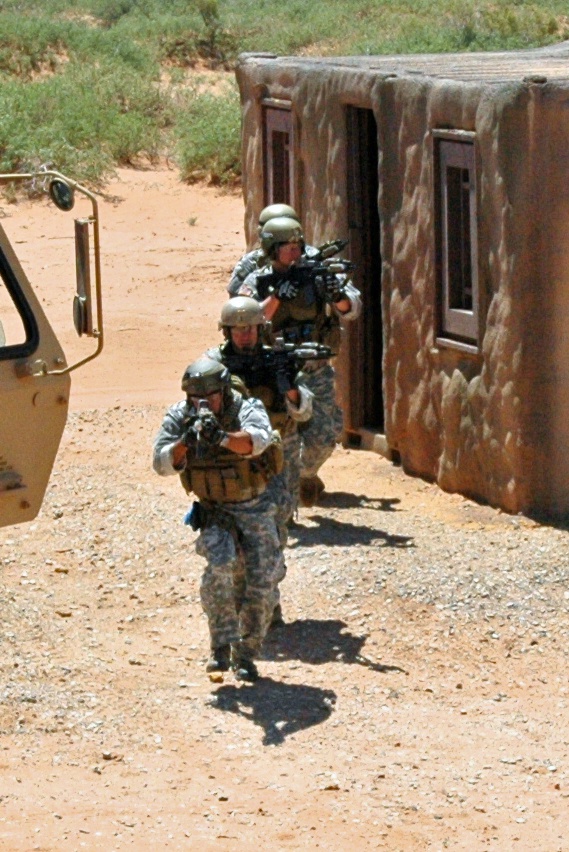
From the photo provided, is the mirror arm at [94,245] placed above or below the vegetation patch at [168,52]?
above

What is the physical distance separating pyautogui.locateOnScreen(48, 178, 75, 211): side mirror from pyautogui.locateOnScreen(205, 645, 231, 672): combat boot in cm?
220

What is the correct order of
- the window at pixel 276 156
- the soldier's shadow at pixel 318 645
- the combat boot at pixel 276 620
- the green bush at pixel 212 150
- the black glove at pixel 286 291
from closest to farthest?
1. the soldier's shadow at pixel 318 645
2. the combat boot at pixel 276 620
3. the black glove at pixel 286 291
4. the window at pixel 276 156
5. the green bush at pixel 212 150

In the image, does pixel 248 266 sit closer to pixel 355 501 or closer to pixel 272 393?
pixel 355 501

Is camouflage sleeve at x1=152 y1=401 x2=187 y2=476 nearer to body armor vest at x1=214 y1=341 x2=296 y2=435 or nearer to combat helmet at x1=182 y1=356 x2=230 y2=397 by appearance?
combat helmet at x1=182 y1=356 x2=230 y2=397

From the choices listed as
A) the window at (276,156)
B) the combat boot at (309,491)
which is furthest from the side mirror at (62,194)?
the window at (276,156)

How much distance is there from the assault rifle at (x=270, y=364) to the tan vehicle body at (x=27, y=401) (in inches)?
60.0

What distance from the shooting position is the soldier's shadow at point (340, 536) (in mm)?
9109

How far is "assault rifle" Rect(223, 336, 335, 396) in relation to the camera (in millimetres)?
Result: 7664

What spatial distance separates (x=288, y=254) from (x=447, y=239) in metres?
1.20

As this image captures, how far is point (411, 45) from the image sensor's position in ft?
92.1

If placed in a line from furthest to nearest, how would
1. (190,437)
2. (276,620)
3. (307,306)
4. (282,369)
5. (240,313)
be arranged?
(307,306), (276,620), (282,369), (240,313), (190,437)

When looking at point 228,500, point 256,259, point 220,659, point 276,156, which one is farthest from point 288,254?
point 276,156

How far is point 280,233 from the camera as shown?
898 cm

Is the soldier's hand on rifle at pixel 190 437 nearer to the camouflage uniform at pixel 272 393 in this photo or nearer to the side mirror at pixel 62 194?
the camouflage uniform at pixel 272 393
